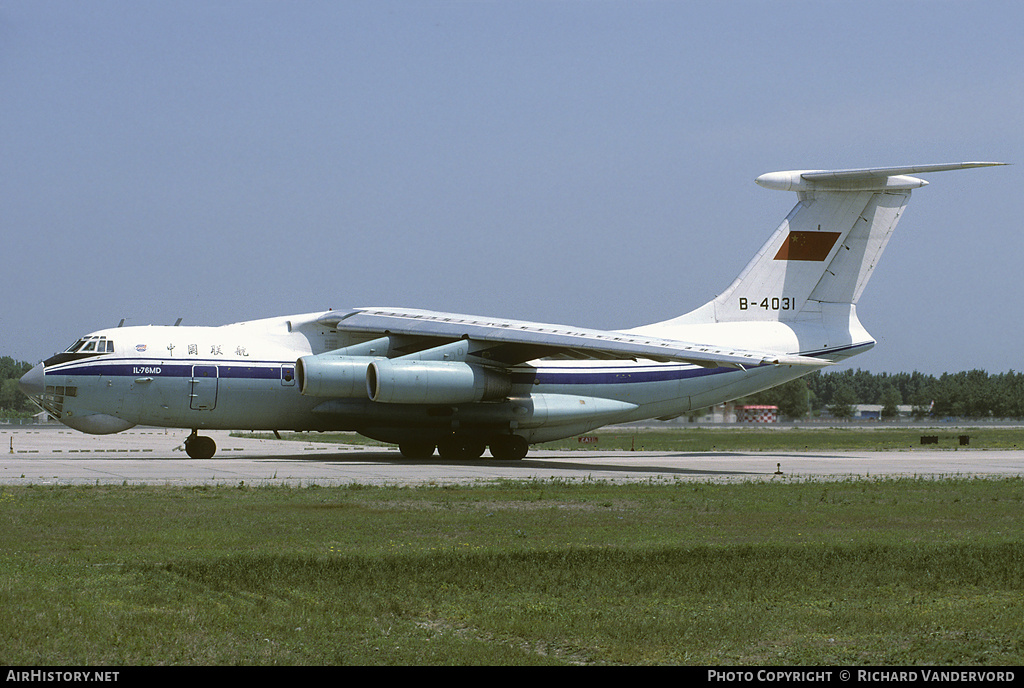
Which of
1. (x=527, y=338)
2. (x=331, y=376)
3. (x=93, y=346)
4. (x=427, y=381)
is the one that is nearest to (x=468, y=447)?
(x=427, y=381)

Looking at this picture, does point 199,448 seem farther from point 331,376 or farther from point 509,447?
point 509,447

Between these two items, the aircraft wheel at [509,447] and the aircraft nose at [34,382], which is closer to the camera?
the aircraft nose at [34,382]

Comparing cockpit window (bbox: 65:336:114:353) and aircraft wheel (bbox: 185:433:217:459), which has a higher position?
cockpit window (bbox: 65:336:114:353)

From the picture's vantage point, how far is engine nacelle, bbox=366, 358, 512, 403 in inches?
939

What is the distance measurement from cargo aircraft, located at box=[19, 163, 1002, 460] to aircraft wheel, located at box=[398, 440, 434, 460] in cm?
A: 4

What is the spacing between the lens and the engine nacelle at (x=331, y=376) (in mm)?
24078

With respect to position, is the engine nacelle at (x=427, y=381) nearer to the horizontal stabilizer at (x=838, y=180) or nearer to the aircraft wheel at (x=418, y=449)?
the aircraft wheel at (x=418, y=449)

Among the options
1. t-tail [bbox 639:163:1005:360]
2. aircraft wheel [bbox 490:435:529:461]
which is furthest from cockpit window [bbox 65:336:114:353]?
t-tail [bbox 639:163:1005:360]

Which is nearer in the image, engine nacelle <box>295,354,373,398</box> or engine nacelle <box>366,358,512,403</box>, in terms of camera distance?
engine nacelle <box>366,358,512,403</box>

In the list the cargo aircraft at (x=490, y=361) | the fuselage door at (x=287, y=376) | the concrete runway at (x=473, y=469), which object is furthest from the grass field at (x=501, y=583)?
the fuselage door at (x=287, y=376)

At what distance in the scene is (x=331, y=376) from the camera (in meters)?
24.2

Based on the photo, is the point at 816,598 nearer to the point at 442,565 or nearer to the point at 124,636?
the point at 442,565

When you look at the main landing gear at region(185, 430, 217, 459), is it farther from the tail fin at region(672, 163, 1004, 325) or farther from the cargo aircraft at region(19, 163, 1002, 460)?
the tail fin at region(672, 163, 1004, 325)
